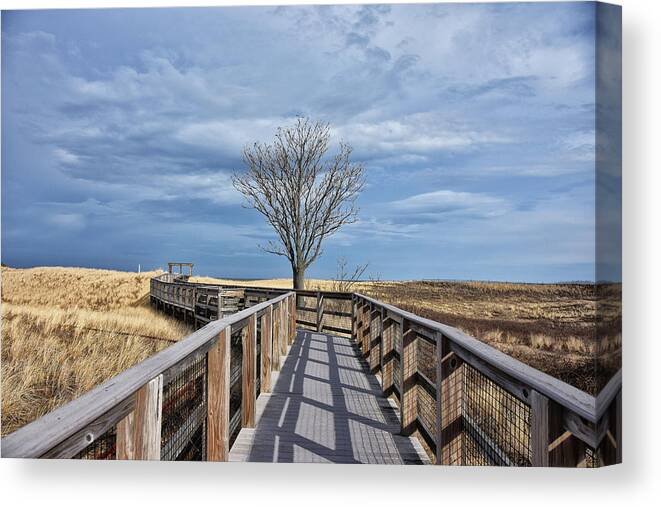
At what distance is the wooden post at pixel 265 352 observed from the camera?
4.21 metres

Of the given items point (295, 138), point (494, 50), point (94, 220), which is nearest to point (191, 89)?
point (94, 220)

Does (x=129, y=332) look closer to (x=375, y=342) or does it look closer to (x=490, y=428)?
(x=375, y=342)

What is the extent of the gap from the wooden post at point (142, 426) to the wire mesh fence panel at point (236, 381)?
1476 millimetres

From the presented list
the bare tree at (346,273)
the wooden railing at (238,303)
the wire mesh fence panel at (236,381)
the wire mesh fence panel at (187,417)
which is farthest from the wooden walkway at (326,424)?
the bare tree at (346,273)

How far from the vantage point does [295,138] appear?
10578mm

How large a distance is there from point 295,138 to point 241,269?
4308 millimetres

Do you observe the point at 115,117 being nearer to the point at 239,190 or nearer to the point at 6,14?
the point at 6,14

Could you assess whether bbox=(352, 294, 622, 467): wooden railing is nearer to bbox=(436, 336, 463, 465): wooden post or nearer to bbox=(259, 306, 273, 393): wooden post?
bbox=(436, 336, 463, 465): wooden post

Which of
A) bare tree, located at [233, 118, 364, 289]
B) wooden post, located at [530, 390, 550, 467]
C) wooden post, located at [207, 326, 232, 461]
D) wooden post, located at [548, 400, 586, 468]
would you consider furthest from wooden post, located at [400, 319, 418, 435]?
bare tree, located at [233, 118, 364, 289]

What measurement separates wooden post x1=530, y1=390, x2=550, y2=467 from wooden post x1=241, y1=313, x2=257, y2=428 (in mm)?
1899

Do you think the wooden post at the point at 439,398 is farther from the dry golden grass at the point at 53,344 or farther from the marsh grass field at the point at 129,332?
the dry golden grass at the point at 53,344

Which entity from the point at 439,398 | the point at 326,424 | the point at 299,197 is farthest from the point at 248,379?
the point at 299,197

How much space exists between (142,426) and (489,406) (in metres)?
2.09

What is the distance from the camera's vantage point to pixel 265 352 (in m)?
4.25
